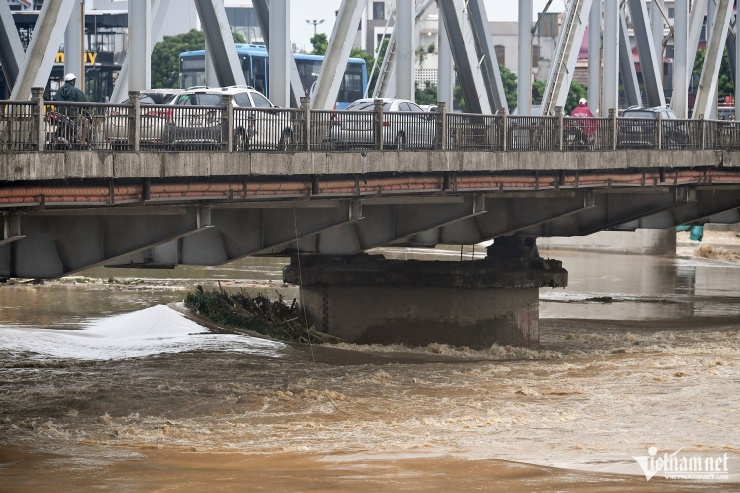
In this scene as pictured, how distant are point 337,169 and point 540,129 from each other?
6871 mm

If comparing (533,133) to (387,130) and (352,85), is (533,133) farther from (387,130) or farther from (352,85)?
(352,85)

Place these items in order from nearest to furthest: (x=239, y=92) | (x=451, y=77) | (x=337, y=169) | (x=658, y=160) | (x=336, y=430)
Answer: (x=336, y=430) → (x=337, y=169) → (x=239, y=92) → (x=658, y=160) → (x=451, y=77)

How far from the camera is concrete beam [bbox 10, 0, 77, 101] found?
17.1 meters

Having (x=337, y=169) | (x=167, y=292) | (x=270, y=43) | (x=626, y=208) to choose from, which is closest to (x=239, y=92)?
(x=270, y=43)

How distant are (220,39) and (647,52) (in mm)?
17894

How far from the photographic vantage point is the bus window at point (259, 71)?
147 feet

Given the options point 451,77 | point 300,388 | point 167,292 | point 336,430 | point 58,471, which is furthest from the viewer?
point 167,292

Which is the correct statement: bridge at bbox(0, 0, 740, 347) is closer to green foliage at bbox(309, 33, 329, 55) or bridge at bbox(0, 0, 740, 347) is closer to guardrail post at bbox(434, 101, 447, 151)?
guardrail post at bbox(434, 101, 447, 151)

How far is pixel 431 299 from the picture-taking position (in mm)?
29172

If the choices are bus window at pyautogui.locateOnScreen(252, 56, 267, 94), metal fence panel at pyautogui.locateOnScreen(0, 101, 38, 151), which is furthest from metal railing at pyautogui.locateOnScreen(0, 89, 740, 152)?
bus window at pyautogui.locateOnScreen(252, 56, 267, 94)

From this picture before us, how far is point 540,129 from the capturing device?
25344 millimetres

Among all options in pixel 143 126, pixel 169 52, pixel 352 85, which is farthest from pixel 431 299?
pixel 169 52

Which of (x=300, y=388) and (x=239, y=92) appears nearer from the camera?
(x=300, y=388)

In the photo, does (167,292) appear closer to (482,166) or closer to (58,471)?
(482,166)
